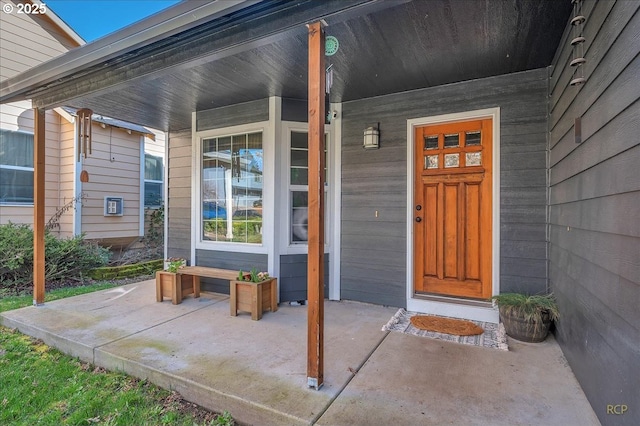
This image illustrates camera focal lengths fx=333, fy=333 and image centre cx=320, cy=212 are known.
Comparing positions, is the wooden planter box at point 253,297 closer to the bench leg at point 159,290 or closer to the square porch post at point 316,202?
the bench leg at point 159,290

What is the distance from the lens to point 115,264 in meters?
6.57

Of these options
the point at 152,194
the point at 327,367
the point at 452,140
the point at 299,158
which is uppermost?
the point at 452,140

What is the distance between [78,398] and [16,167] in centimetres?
532

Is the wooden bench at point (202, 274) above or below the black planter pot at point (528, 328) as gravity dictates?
above

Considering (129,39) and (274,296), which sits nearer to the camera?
(129,39)

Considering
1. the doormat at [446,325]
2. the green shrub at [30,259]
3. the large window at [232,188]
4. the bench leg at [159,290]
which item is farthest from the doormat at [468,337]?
the green shrub at [30,259]

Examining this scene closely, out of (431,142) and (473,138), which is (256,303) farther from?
(473,138)

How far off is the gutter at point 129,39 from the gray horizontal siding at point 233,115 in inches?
65.8

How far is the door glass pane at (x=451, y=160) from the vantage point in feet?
11.8

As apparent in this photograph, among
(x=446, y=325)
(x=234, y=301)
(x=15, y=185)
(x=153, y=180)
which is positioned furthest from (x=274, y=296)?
(x=153, y=180)

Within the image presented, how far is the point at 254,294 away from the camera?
342 cm

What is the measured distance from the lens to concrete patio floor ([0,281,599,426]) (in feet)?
6.07

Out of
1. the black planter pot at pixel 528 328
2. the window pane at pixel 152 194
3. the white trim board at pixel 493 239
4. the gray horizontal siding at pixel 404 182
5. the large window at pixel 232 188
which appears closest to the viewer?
the black planter pot at pixel 528 328

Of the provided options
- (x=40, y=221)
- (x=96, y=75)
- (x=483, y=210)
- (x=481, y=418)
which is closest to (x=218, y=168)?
(x=96, y=75)
